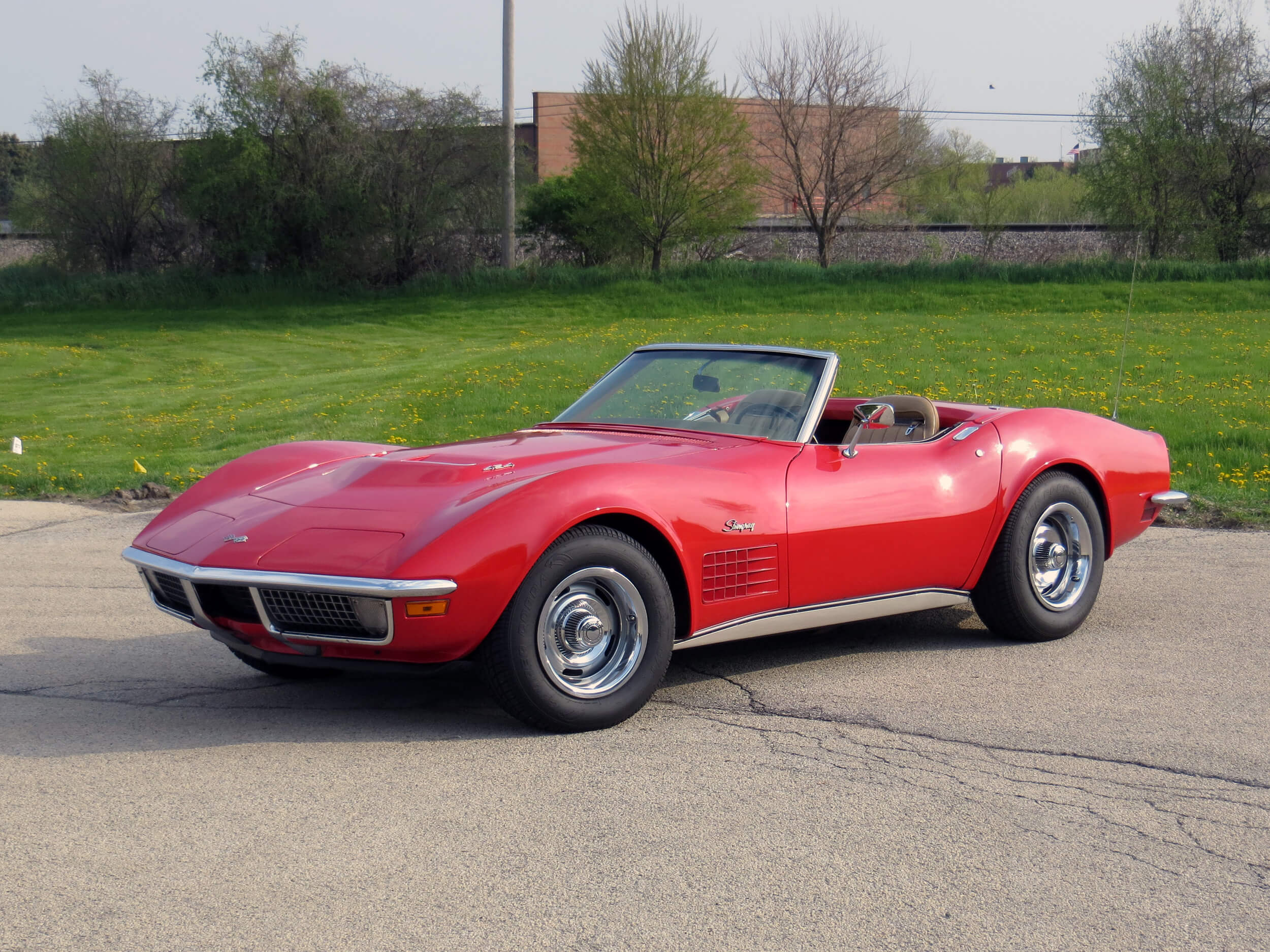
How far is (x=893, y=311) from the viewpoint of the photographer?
1046 inches

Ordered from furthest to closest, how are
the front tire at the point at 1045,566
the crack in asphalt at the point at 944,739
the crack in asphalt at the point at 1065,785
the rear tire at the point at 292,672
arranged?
the front tire at the point at 1045,566 < the rear tire at the point at 292,672 < the crack in asphalt at the point at 944,739 < the crack in asphalt at the point at 1065,785

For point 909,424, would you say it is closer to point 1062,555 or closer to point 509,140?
point 1062,555

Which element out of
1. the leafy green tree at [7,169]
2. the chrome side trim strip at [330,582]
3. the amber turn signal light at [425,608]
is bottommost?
the amber turn signal light at [425,608]

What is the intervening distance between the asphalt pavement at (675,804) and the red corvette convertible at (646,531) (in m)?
0.30

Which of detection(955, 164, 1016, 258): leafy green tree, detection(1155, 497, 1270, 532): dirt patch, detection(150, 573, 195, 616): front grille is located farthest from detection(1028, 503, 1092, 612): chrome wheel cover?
detection(955, 164, 1016, 258): leafy green tree

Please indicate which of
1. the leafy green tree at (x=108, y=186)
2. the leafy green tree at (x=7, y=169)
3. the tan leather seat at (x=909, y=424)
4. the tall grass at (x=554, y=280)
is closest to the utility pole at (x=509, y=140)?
the tall grass at (x=554, y=280)

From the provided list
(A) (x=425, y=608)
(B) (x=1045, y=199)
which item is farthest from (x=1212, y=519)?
(B) (x=1045, y=199)

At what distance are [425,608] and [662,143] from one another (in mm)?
30065

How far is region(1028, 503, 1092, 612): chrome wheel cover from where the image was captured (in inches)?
219

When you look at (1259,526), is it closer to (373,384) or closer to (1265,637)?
(1265,637)

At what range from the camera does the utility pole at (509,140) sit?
29.5 meters

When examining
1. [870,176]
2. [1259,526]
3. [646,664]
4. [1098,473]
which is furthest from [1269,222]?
[646,664]

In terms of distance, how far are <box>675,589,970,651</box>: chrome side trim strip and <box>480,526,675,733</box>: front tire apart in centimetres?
26

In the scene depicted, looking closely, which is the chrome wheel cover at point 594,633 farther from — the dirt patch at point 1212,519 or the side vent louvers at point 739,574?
the dirt patch at point 1212,519
